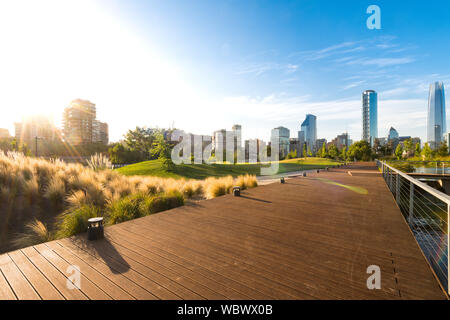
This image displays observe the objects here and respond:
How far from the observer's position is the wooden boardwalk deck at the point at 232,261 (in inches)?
67.4

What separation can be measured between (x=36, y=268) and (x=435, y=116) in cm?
28524

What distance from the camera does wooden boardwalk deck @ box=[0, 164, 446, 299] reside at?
5.61ft

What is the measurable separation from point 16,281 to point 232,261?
2079 mm

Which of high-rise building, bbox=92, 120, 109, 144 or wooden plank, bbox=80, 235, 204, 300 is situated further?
high-rise building, bbox=92, 120, 109, 144

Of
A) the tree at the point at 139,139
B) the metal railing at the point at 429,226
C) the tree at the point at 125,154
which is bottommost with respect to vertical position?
the metal railing at the point at 429,226

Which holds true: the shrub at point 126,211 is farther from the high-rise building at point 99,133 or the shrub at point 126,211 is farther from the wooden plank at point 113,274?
the high-rise building at point 99,133

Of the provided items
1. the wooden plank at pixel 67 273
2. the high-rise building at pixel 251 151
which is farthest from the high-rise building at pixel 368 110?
the wooden plank at pixel 67 273

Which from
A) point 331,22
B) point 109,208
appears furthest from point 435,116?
point 109,208

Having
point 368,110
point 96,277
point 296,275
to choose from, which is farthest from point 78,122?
point 368,110

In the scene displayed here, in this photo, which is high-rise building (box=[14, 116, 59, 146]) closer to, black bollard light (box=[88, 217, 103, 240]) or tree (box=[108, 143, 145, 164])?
tree (box=[108, 143, 145, 164])

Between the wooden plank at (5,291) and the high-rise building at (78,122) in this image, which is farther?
the high-rise building at (78,122)

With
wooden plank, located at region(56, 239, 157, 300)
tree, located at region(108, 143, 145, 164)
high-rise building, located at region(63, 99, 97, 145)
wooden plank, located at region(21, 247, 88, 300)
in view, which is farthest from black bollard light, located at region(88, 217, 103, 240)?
high-rise building, located at region(63, 99, 97, 145)

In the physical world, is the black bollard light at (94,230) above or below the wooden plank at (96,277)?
above

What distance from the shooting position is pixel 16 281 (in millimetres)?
1896
